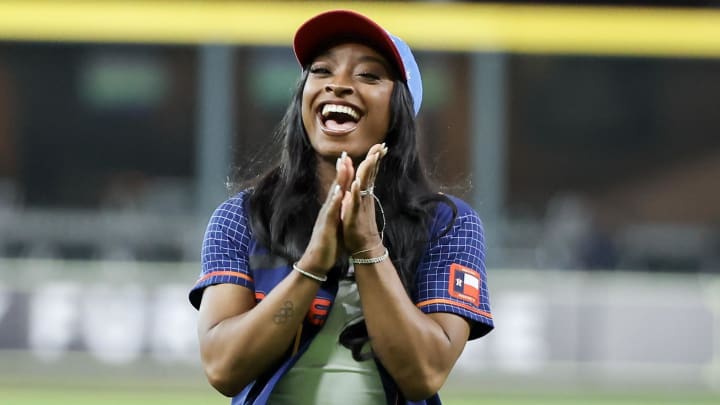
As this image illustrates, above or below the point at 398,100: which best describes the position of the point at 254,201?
below

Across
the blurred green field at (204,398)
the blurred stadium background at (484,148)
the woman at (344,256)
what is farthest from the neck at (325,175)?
the blurred stadium background at (484,148)

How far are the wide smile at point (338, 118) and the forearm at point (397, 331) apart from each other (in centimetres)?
27

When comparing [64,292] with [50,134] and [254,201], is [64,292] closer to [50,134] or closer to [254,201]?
[50,134]

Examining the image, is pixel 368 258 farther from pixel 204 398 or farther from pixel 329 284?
pixel 204 398

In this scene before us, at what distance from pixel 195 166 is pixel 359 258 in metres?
8.44

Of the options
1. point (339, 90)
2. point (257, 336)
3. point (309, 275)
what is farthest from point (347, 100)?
point (257, 336)

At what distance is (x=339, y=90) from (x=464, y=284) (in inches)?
17.1

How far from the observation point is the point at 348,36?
235cm

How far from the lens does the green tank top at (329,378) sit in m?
2.19

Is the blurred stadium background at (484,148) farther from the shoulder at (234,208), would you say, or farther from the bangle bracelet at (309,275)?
the bangle bracelet at (309,275)

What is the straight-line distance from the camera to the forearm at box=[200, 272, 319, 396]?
212cm

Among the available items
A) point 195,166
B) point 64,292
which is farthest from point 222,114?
point 64,292

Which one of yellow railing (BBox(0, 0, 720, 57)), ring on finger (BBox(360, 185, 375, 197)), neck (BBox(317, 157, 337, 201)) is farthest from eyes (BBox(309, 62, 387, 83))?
yellow railing (BBox(0, 0, 720, 57))

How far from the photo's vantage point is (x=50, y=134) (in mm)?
10281
